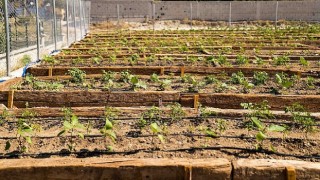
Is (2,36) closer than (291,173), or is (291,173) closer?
(291,173)

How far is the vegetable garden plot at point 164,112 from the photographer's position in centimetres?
383

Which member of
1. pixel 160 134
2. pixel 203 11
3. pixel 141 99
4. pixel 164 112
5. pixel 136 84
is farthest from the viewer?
pixel 203 11

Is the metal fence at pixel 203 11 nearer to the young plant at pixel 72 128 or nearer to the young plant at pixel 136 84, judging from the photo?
the young plant at pixel 136 84

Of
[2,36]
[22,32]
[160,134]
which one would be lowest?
[160,134]

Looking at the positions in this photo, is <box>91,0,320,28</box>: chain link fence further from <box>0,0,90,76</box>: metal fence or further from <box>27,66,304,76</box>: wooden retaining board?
<box>27,66,304,76</box>: wooden retaining board

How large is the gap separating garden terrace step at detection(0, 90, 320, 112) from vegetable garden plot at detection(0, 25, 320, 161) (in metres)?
0.01

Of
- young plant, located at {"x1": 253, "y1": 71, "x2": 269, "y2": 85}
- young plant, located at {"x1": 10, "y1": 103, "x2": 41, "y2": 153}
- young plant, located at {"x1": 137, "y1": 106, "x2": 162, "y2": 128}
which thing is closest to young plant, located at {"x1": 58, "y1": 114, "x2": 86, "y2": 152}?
young plant, located at {"x1": 10, "y1": 103, "x2": 41, "y2": 153}

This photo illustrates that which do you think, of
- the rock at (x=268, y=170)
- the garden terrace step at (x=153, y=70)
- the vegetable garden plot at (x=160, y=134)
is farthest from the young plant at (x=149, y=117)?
the garden terrace step at (x=153, y=70)

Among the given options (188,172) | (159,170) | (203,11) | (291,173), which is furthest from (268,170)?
(203,11)

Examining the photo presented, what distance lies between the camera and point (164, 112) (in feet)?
16.2

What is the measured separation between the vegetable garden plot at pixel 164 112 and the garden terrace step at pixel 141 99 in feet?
0.05

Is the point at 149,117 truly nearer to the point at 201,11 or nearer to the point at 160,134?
the point at 160,134

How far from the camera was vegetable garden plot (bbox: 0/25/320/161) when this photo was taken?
383 cm

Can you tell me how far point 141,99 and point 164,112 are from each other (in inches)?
40.8
